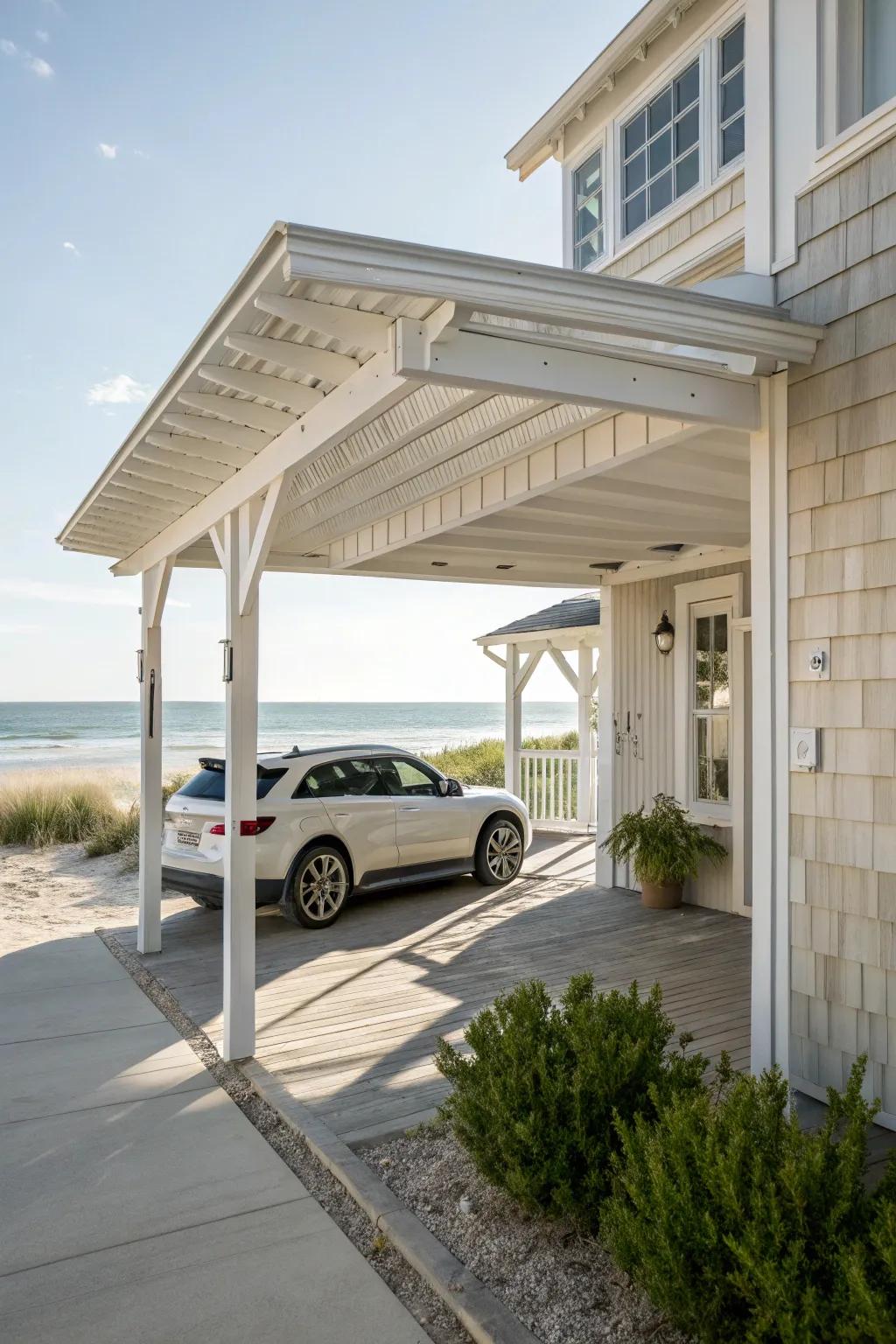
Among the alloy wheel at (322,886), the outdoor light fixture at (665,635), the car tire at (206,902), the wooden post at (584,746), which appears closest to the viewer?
the car tire at (206,902)

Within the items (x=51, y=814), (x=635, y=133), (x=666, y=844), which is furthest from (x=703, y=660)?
(x=51, y=814)

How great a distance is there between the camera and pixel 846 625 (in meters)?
3.52

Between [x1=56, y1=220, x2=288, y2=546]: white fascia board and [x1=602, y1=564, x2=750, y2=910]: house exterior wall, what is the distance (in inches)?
196

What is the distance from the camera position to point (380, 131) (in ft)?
37.8

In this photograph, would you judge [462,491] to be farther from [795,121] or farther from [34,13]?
[34,13]

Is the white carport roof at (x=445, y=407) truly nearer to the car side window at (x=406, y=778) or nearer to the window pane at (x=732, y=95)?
the car side window at (x=406, y=778)

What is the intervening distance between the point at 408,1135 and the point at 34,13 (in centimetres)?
1327

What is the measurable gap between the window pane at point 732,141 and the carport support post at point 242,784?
3726 millimetres

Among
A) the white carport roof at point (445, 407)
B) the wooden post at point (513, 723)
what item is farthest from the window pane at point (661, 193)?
the wooden post at point (513, 723)

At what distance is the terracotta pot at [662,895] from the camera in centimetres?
759

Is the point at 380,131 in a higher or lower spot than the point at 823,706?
higher

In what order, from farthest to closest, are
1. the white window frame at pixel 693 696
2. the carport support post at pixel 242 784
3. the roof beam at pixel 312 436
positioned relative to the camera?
the white window frame at pixel 693 696 < the carport support post at pixel 242 784 < the roof beam at pixel 312 436

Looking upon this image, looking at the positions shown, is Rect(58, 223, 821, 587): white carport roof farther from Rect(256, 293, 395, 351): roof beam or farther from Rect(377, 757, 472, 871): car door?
Rect(377, 757, 472, 871): car door

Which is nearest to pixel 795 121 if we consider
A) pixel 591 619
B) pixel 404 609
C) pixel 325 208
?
pixel 591 619
